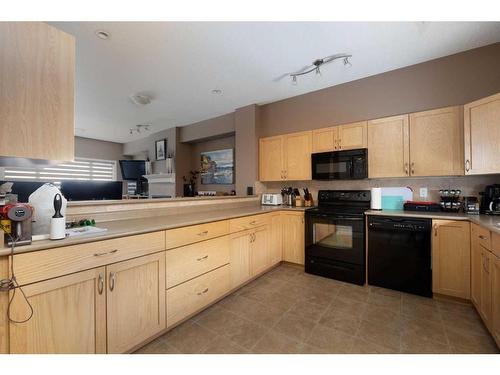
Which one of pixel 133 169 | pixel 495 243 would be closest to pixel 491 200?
pixel 495 243

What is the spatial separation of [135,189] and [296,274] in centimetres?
515

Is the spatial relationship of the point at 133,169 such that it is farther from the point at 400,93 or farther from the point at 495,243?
the point at 495,243

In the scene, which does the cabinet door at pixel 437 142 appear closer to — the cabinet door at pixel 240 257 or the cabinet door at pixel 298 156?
the cabinet door at pixel 298 156

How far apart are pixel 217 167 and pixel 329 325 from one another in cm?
358

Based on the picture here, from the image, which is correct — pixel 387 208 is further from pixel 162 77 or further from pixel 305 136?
pixel 162 77

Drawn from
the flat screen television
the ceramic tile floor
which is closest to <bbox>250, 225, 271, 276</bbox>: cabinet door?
the ceramic tile floor

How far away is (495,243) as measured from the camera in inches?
56.9

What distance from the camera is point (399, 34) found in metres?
1.94

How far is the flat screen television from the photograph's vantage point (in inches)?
232

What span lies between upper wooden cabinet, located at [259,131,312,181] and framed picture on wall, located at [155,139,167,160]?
9.27ft

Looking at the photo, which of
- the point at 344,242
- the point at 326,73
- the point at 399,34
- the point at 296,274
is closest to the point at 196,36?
the point at 326,73

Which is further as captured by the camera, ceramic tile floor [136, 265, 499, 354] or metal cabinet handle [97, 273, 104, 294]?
ceramic tile floor [136, 265, 499, 354]

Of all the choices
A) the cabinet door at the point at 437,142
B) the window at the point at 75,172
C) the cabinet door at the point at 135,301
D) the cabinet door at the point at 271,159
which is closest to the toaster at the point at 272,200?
the cabinet door at the point at 271,159

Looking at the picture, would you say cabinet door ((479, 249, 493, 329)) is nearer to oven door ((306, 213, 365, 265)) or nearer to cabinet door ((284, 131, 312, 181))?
oven door ((306, 213, 365, 265))
